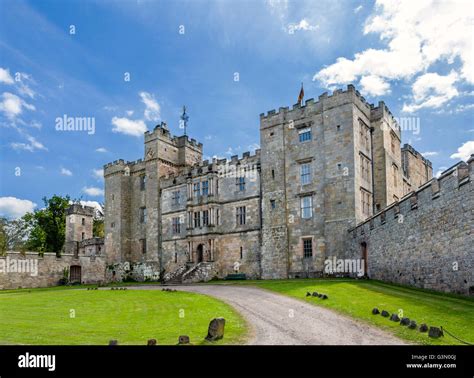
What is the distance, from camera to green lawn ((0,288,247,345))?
1164 cm

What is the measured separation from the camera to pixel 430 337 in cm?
1105

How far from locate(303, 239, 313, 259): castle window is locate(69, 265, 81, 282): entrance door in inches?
1072

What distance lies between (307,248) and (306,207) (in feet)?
10.7

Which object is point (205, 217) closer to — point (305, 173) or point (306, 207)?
point (306, 207)

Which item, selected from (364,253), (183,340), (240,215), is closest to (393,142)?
(364,253)

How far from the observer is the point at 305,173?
3422 cm

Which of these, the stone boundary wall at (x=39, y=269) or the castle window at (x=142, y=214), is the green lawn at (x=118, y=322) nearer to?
the stone boundary wall at (x=39, y=269)

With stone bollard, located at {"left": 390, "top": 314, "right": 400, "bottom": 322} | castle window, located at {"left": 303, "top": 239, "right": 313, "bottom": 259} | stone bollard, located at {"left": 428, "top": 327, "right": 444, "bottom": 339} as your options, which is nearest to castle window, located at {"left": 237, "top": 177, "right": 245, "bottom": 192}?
castle window, located at {"left": 303, "top": 239, "right": 313, "bottom": 259}

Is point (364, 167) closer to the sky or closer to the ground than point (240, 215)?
closer to the sky

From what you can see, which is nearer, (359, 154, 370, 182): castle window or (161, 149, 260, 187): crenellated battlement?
(359, 154, 370, 182): castle window

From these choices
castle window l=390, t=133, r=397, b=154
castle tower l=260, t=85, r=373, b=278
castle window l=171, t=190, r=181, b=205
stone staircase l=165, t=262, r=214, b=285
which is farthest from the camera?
castle window l=171, t=190, r=181, b=205

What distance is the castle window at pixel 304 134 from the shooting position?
3447 cm

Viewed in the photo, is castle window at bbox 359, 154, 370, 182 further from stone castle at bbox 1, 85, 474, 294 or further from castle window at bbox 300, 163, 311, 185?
castle window at bbox 300, 163, 311, 185
